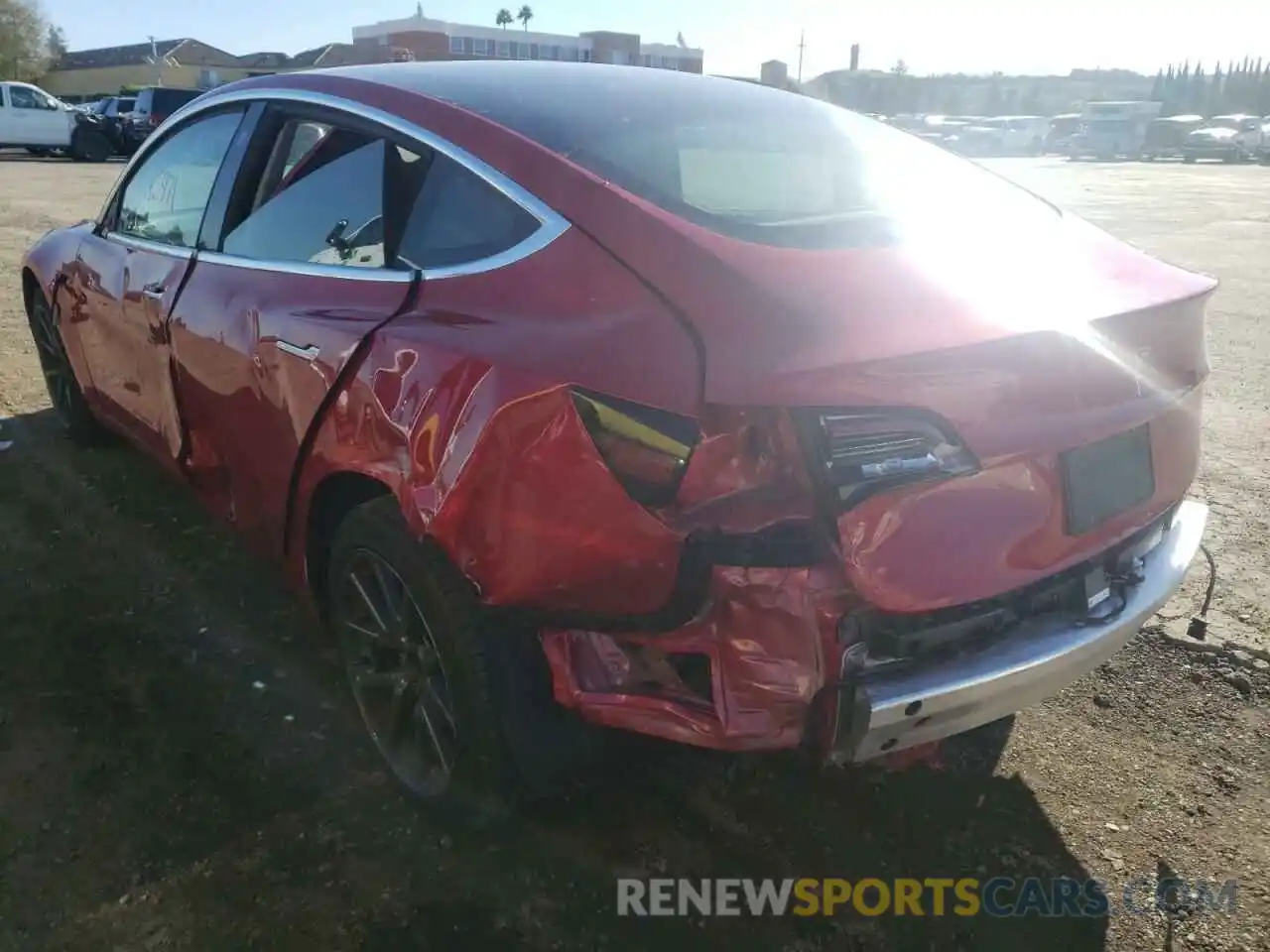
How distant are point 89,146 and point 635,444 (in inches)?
1174

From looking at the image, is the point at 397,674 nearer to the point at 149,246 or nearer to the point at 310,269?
the point at 310,269

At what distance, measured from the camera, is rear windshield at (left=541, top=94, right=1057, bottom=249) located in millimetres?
2330

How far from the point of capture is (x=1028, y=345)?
6.59ft

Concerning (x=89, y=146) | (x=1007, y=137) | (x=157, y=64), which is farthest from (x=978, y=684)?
(x=157, y=64)

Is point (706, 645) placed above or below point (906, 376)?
below

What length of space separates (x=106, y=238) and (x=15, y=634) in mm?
1521

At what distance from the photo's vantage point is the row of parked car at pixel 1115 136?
37906mm

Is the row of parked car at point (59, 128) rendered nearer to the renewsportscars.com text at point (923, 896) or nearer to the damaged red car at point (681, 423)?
the damaged red car at point (681, 423)

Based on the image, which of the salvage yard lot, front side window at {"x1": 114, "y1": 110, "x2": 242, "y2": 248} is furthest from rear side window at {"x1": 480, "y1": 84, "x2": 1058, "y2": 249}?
the salvage yard lot

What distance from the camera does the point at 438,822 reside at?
8.25 ft

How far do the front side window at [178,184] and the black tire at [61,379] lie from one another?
100 centimetres

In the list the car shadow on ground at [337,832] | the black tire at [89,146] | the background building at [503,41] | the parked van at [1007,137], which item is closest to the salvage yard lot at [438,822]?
the car shadow on ground at [337,832]

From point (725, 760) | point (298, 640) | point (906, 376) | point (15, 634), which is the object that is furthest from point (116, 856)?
point (906, 376)

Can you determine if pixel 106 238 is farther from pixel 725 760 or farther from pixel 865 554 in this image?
pixel 865 554
